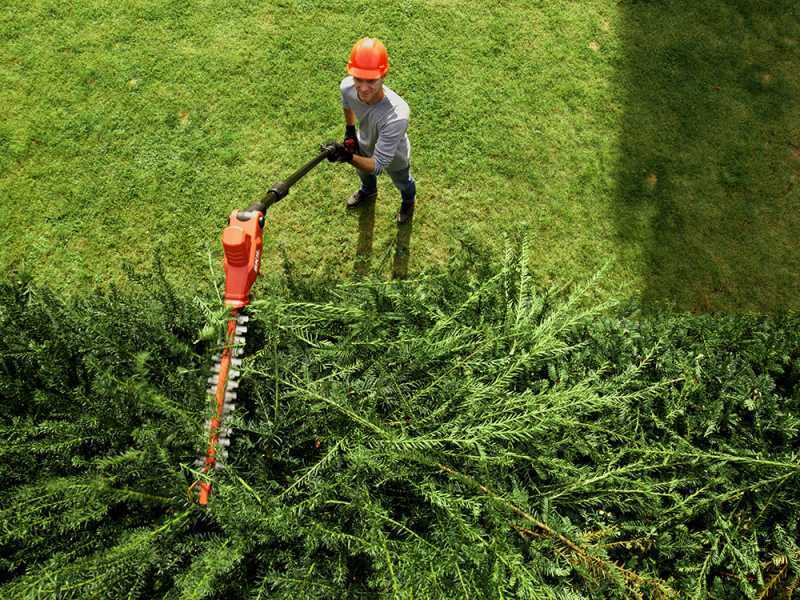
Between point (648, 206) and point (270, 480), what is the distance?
4.28 m

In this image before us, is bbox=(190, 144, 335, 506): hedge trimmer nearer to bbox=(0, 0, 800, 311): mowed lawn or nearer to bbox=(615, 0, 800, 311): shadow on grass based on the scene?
bbox=(0, 0, 800, 311): mowed lawn

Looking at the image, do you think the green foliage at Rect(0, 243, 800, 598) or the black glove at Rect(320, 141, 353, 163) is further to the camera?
the black glove at Rect(320, 141, 353, 163)

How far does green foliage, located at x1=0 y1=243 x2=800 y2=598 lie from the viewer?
1.75m

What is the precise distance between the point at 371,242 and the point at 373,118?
127cm

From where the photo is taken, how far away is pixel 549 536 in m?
1.97

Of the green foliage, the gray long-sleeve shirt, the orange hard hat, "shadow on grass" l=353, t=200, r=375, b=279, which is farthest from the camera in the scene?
"shadow on grass" l=353, t=200, r=375, b=279

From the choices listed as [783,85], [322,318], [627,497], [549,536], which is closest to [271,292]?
[322,318]

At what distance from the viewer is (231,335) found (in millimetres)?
2330

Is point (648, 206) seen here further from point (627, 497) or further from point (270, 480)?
point (270, 480)

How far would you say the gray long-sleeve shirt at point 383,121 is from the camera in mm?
3422

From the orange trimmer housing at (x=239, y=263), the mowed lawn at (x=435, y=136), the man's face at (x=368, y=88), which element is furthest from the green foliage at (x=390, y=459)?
the mowed lawn at (x=435, y=136)

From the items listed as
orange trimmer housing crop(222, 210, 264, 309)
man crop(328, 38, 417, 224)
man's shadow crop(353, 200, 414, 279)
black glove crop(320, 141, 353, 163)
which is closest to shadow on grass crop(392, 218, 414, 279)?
man's shadow crop(353, 200, 414, 279)

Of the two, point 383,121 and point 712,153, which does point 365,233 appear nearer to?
point 383,121

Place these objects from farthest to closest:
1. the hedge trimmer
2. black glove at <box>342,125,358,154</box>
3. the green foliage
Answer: black glove at <box>342,125,358,154</box>
the hedge trimmer
the green foliage
